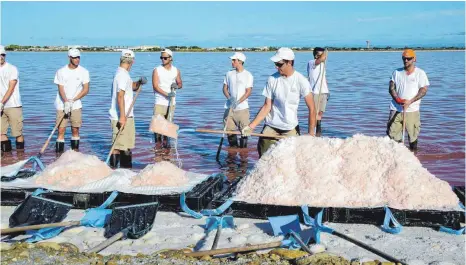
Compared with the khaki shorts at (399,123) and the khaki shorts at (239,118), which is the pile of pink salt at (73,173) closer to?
the khaki shorts at (239,118)

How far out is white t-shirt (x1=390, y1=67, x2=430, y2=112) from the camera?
346 inches

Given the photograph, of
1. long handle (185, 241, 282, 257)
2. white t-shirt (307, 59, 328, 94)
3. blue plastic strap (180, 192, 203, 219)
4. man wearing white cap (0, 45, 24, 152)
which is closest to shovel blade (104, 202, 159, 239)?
blue plastic strap (180, 192, 203, 219)

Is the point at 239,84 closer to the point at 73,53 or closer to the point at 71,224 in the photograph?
the point at 73,53

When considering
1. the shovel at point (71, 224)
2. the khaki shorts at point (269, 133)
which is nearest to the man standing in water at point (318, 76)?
the khaki shorts at point (269, 133)

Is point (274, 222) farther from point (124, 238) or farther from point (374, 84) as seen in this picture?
point (374, 84)

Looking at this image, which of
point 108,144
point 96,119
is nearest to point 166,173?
point 108,144

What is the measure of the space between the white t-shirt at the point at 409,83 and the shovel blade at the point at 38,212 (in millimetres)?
5251

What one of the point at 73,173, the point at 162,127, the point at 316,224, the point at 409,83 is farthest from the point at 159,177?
the point at 409,83

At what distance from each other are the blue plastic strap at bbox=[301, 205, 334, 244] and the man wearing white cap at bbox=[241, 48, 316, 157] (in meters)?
1.46

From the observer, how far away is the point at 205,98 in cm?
1952

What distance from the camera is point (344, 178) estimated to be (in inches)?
236

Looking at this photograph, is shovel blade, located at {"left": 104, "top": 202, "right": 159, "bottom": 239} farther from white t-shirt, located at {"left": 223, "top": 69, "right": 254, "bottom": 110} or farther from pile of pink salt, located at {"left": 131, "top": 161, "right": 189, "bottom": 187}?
white t-shirt, located at {"left": 223, "top": 69, "right": 254, "bottom": 110}

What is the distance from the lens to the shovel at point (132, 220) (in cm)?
551

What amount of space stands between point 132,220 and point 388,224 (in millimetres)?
2435
